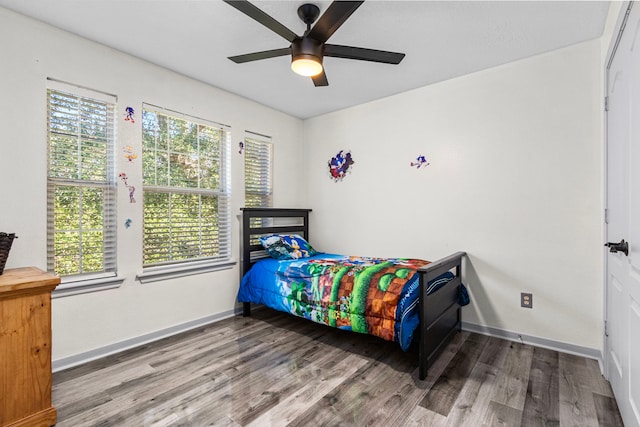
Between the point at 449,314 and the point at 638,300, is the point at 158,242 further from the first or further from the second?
the point at 638,300

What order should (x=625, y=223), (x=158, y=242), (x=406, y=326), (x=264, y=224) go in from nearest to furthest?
(x=625, y=223), (x=406, y=326), (x=158, y=242), (x=264, y=224)

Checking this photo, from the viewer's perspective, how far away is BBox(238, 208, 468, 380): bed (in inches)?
83.1

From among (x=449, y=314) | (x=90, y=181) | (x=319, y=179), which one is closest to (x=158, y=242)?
(x=90, y=181)

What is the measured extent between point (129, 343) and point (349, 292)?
186 cm

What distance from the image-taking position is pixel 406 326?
208 cm

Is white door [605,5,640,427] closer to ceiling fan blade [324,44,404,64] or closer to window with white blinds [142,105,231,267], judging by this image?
ceiling fan blade [324,44,404,64]

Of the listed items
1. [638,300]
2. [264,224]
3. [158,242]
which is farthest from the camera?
[264,224]

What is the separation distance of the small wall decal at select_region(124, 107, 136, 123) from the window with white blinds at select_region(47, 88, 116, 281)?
89mm

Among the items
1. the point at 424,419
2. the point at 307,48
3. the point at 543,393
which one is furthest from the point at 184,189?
the point at 543,393

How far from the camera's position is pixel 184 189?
2.96 meters

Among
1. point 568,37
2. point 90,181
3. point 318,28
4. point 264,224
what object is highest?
point 568,37

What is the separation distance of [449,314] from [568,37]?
2293 mm

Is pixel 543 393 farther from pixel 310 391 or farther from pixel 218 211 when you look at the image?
pixel 218 211

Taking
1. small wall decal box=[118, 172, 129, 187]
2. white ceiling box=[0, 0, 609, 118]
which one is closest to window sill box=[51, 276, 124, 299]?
small wall decal box=[118, 172, 129, 187]
